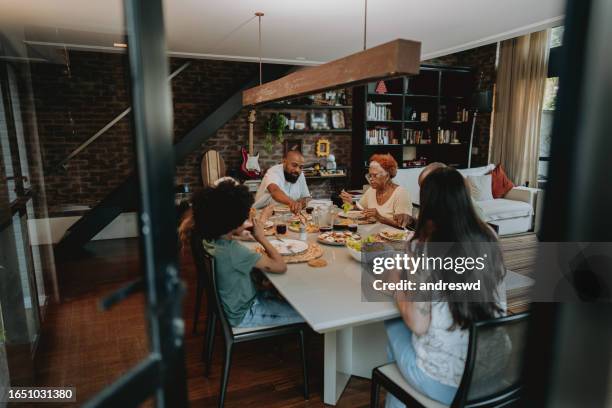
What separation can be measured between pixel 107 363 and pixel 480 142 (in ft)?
20.4

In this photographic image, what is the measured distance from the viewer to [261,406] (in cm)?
208

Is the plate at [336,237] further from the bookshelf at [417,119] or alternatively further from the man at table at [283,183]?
the bookshelf at [417,119]

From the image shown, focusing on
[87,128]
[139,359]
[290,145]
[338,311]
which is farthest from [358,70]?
[87,128]

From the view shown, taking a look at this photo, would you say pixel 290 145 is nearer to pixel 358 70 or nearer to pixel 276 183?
pixel 276 183

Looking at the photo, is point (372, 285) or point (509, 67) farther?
point (509, 67)

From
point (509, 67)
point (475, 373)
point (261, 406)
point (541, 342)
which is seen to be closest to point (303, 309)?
point (475, 373)

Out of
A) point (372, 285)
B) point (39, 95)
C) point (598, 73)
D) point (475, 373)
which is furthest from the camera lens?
point (39, 95)

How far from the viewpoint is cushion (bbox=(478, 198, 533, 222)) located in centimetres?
507

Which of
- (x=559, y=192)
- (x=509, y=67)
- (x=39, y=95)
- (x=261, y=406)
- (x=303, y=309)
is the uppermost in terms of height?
(x=509, y=67)

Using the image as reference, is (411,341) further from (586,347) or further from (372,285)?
(586,347)

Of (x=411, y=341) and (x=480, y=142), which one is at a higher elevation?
(x=480, y=142)

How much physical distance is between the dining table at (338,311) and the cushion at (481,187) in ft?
11.6

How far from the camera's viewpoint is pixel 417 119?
664 centimetres

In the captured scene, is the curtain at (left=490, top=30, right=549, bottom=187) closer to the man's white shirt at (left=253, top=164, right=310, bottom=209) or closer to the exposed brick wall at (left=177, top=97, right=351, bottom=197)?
the exposed brick wall at (left=177, top=97, right=351, bottom=197)
